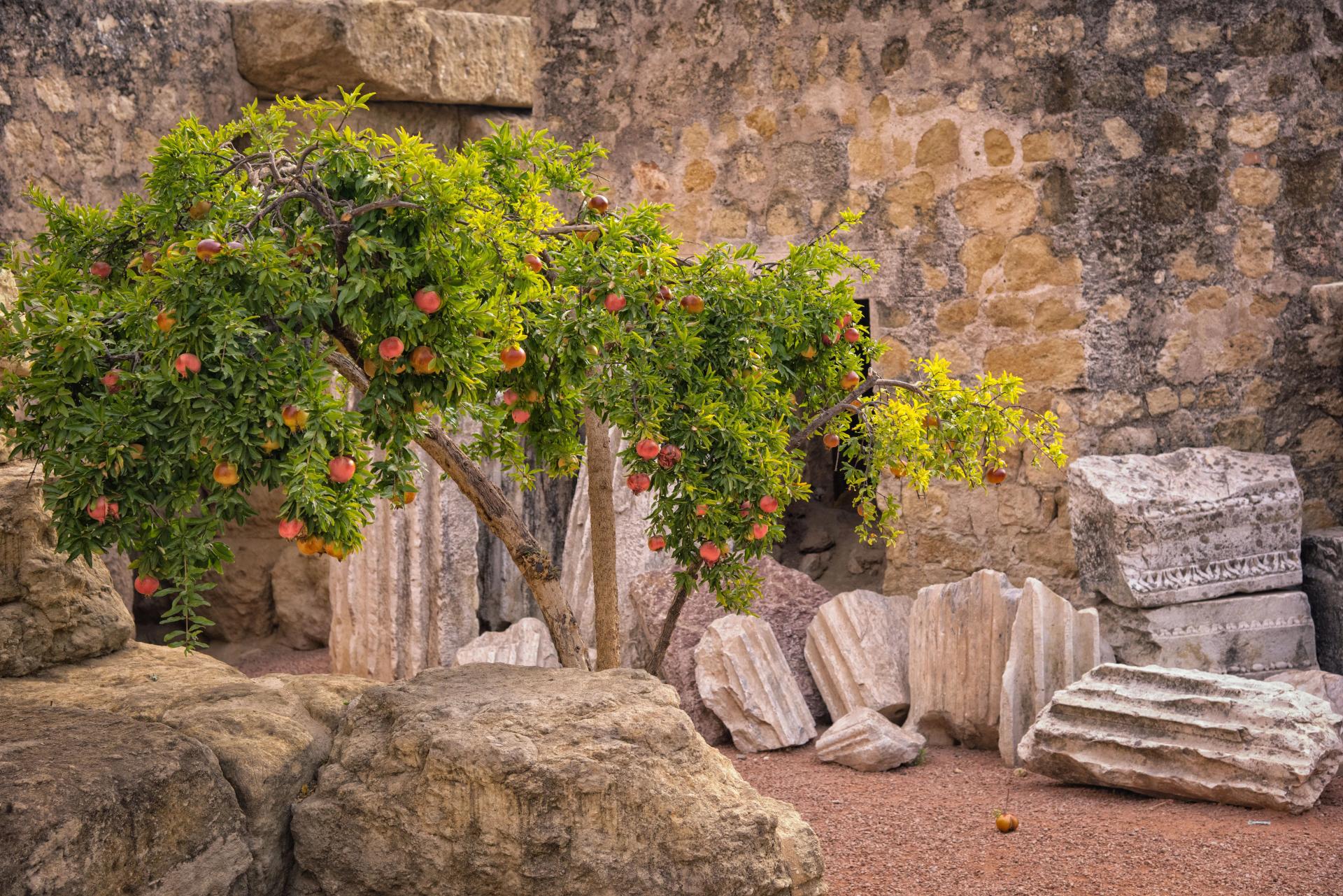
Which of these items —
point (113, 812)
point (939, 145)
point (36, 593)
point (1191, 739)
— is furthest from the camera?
point (939, 145)

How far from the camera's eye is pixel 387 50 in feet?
20.6

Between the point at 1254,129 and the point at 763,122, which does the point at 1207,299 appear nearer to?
the point at 1254,129

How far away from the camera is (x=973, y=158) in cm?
561

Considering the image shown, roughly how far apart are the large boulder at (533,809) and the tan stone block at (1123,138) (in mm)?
3660

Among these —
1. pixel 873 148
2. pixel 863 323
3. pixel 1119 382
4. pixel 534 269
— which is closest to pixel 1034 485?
pixel 1119 382

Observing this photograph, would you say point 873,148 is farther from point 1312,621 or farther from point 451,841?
point 451,841

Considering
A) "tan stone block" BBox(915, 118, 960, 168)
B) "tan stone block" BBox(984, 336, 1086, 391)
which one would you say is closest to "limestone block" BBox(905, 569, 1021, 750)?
"tan stone block" BBox(984, 336, 1086, 391)

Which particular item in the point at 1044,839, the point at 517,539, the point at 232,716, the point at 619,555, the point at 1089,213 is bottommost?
the point at 1044,839

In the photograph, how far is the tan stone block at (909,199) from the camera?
5703 millimetres

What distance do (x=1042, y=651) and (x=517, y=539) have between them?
239 centimetres

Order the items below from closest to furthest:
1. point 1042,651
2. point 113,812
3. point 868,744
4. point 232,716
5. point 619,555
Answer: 1. point 113,812
2. point 232,716
3. point 868,744
4. point 1042,651
5. point 619,555

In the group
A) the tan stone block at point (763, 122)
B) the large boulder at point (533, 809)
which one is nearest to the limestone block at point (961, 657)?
the tan stone block at point (763, 122)

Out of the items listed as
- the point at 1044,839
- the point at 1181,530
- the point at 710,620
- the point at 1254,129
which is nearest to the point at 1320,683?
the point at 1181,530

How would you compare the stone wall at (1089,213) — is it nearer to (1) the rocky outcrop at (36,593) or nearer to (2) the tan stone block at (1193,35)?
(2) the tan stone block at (1193,35)
